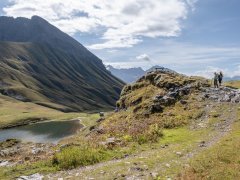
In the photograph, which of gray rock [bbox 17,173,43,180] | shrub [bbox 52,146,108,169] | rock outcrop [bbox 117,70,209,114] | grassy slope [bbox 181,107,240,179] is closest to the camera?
grassy slope [bbox 181,107,240,179]

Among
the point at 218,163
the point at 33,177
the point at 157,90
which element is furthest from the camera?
the point at 157,90

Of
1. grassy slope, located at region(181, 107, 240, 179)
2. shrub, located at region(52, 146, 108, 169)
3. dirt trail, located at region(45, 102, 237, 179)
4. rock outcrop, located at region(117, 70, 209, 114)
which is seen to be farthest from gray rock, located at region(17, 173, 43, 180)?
rock outcrop, located at region(117, 70, 209, 114)

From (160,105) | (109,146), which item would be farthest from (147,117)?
(109,146)

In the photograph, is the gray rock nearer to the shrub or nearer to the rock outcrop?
the shrub

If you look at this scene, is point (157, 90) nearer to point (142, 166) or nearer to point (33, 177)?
point (142, 166)

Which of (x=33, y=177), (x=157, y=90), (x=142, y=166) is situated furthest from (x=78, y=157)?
(x=157, y=90)

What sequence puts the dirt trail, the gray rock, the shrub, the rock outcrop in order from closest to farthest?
the dirt trail < the gray rock < the shrub < the rock outcrop

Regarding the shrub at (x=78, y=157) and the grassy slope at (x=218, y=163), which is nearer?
the grassy slope at (x=218, y=163)

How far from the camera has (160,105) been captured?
57.3 metres

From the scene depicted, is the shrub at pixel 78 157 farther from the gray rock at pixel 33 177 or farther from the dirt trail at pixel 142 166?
the gray rock at pixel 33 177

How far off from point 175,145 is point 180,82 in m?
34.7

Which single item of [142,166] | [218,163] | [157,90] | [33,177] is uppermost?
[157,90]

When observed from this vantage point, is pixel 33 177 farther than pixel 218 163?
Yes

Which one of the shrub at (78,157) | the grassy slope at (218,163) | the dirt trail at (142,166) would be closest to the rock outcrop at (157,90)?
the dirt trail at (142,166)
